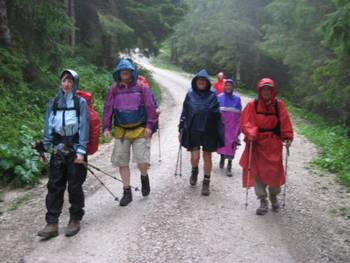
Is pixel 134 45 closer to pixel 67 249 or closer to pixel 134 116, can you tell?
pixel 134 116

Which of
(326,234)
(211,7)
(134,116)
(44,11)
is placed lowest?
(326,234)

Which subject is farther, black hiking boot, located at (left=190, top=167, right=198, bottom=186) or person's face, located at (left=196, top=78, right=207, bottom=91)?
black hiking boot, located at (left=190, top=167, right=198, bottom=186)

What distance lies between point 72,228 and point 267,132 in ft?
10.5

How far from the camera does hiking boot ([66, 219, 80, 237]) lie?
248 inches

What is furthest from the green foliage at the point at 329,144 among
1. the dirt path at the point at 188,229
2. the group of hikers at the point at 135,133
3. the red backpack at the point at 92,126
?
the red backpack at the point at 92,126

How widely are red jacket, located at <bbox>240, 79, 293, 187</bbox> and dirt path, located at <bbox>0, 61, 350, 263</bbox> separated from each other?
66cm

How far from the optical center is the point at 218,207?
7.68m

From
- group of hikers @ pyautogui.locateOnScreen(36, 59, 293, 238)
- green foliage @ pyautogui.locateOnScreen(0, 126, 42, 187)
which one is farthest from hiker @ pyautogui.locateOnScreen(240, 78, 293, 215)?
green foliage @ pyautogui.locateOnScreen(0, 126, 42, 187)

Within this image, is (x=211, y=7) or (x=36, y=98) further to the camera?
(x=211, y=7)

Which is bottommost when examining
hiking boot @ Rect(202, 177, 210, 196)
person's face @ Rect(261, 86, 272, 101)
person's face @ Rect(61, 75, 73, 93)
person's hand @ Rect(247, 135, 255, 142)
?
hiking boot @ Rect(202, 177, 210, 196)

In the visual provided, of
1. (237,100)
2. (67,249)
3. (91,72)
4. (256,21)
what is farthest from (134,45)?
(67,249)

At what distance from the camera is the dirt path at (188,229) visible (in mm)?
5840

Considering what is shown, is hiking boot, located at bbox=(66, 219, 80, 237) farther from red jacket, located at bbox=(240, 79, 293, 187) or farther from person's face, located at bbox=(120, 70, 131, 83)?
red jacket, located at bbox=(240, 79, 293, 187)

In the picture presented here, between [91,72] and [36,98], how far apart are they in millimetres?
8057
